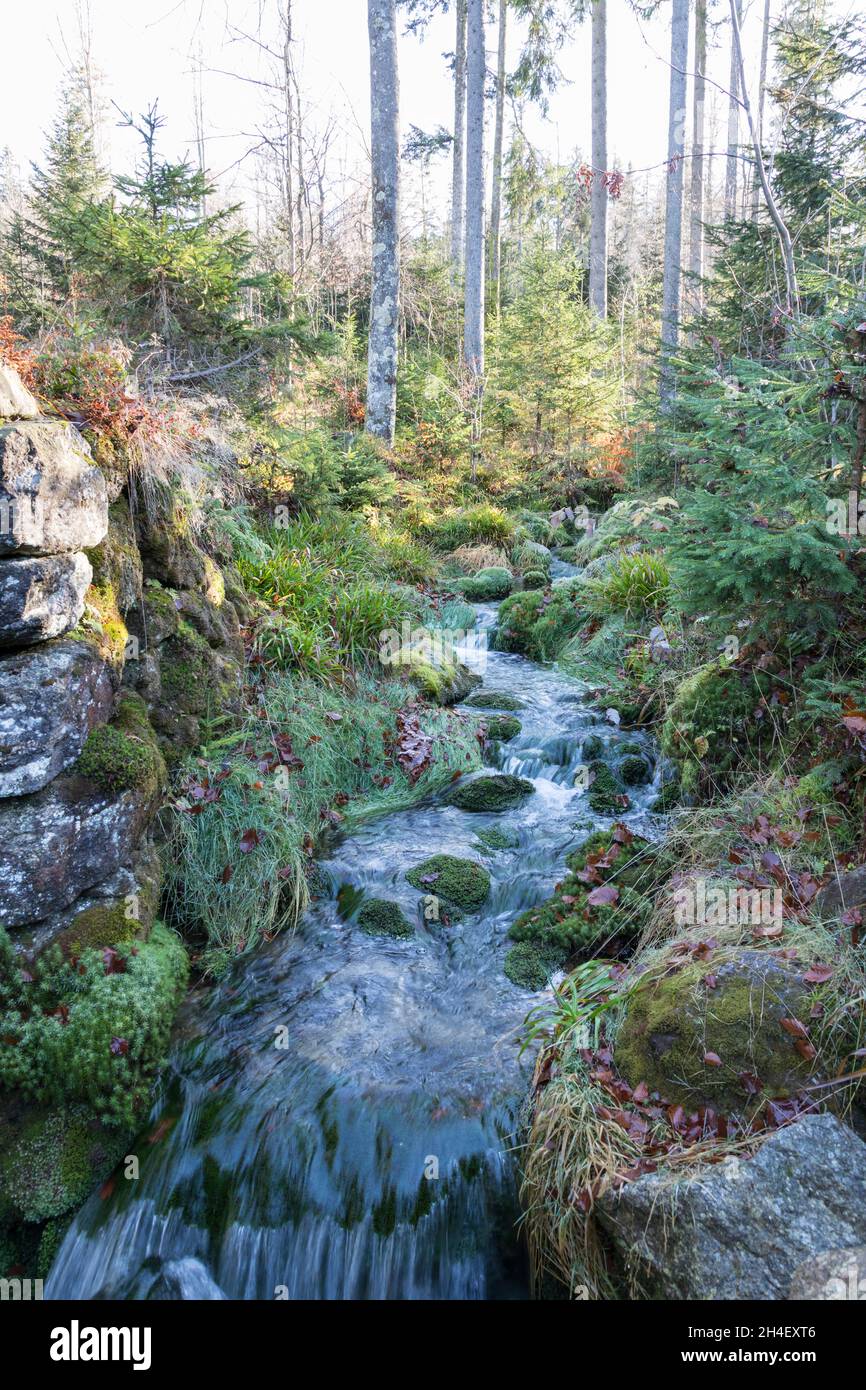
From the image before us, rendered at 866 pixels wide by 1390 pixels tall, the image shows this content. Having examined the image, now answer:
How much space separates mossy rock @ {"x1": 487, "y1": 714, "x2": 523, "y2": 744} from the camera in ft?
22.1

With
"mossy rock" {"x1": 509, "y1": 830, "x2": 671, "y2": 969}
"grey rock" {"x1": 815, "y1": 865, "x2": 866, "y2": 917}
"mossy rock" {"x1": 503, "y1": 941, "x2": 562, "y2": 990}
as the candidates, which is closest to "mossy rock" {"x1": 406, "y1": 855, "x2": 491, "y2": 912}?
"mossy rock" {"x1": 509, "y1": 830, "x2": 671, "y2": 969}

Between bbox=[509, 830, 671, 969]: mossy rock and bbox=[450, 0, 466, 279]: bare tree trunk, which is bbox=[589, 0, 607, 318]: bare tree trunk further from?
bbox=[509, 830, 671, 969]: mossy rock

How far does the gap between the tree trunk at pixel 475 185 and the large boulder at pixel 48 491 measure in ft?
37.6

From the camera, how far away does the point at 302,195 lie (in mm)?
13281

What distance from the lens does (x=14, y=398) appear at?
3867mm

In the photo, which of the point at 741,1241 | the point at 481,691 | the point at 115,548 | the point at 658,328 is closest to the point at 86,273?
the point at 115,548

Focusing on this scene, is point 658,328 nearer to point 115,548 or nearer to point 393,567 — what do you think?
point 393,567

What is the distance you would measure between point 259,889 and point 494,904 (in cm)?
146

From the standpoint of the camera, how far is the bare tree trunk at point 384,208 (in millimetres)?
9844

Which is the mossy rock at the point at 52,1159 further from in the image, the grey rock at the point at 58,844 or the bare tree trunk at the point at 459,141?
the bare tree trunk at the point at 459,141

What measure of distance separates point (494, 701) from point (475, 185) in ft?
39.2

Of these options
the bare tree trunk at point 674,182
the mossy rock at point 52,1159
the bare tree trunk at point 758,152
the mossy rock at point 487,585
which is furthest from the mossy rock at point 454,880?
the bare tree trunk at point 674,182

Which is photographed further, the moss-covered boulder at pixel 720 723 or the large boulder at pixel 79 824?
the moss-covered boulder at pixel 720 723

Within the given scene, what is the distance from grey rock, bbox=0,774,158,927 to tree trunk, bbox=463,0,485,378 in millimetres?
12374
